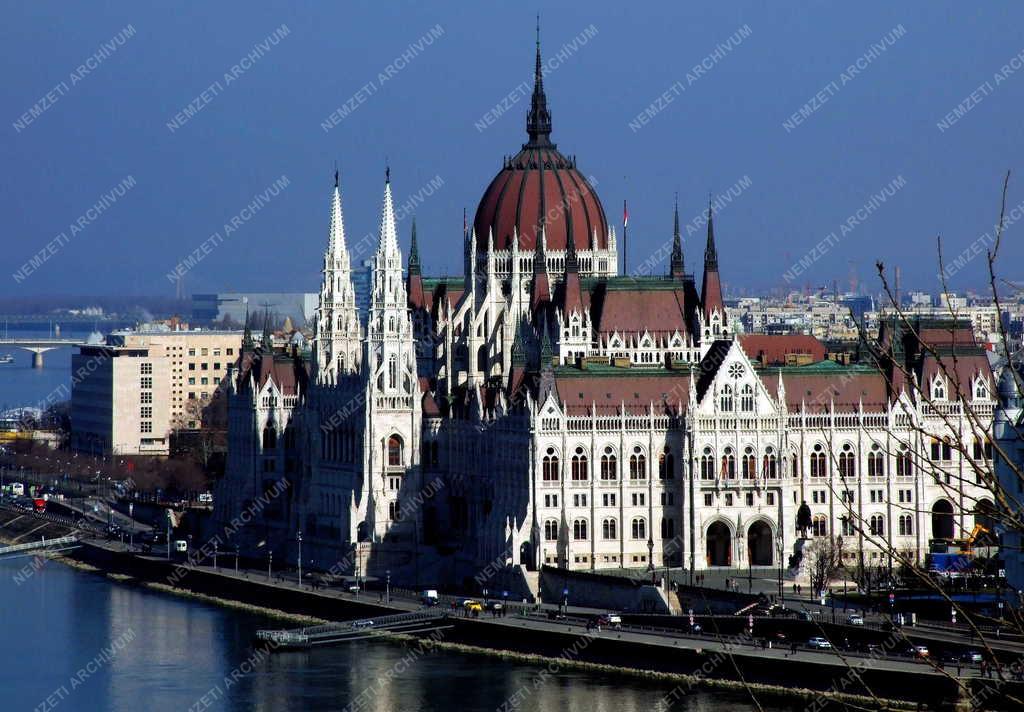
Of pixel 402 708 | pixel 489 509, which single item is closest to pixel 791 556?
pixel 489 509

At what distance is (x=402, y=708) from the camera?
3548 inches

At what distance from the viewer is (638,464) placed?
11362 cm

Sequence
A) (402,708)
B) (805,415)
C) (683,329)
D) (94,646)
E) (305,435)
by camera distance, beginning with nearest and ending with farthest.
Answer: (402,708) < (94,646) < (805,415) < (683,329) < (305,435)

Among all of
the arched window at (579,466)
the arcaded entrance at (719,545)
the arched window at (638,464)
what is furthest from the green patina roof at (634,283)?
the arcaded entrance at (719,545)

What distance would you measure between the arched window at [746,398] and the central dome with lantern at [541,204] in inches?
818

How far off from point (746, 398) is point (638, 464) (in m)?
5.99

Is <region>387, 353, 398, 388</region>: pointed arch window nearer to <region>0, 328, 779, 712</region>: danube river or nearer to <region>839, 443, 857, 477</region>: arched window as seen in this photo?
<region>0, 328, 779, 712</region>: danube river

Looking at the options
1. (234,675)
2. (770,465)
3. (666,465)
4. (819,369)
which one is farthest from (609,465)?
(234,675)

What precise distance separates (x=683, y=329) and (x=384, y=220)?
55.2ft

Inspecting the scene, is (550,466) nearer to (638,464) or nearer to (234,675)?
(638,464)

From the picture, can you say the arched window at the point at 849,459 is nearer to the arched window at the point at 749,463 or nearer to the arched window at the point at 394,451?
the arched window at the point at 749,463

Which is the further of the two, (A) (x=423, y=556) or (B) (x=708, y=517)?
(A) (x=423, y=556)

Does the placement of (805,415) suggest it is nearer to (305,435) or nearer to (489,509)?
(489,509)

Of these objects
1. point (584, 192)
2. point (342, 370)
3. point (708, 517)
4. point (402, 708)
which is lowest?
point (402, 708)
